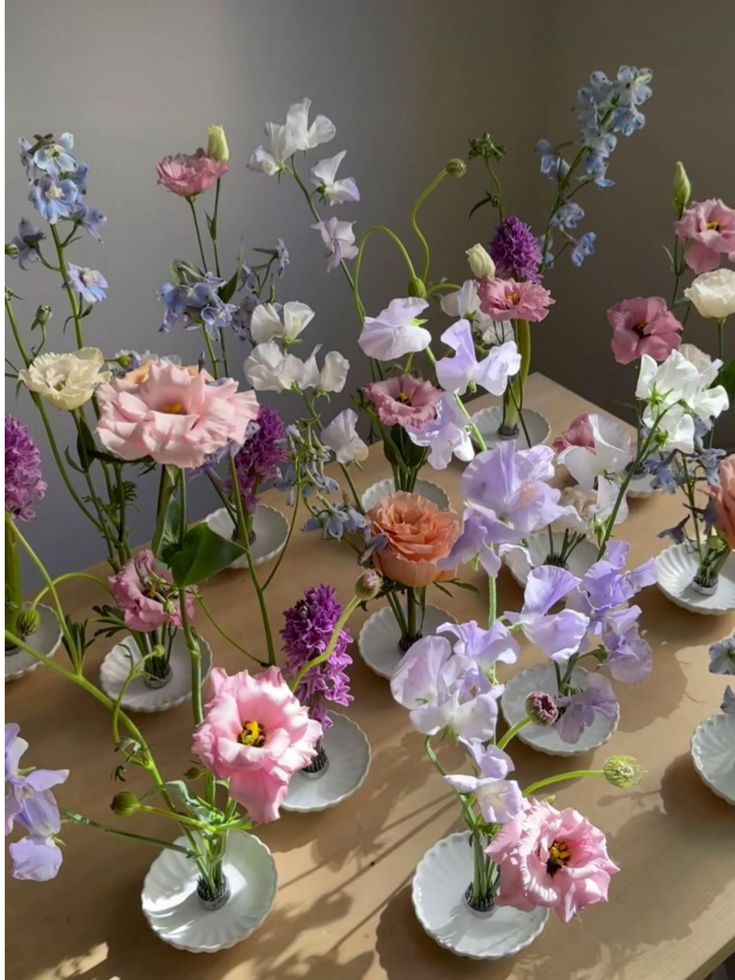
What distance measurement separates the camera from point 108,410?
599mm

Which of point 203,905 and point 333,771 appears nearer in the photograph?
point 203,905

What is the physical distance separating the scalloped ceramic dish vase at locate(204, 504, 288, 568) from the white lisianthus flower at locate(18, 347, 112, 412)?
1.42 ft

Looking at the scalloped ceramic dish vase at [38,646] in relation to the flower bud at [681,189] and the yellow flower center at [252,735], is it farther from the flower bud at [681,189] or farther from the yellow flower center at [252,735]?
the flower bud at [681,189]

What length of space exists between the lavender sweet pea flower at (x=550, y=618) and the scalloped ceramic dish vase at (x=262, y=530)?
540 mm

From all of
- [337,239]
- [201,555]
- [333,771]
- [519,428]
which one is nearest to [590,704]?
[333,771]

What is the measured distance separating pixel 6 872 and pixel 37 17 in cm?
92

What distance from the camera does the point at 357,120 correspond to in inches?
64.1

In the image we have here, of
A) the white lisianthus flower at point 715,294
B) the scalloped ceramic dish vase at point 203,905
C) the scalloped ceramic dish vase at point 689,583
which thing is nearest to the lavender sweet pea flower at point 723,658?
the scalloped ceramic dish vase at point 689,583

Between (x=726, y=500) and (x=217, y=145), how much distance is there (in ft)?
1.73

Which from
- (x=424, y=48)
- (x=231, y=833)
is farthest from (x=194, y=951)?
(x=424, y=48)

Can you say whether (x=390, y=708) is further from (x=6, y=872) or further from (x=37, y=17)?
(x=37, y=17)

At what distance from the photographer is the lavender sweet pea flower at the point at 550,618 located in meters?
0.69

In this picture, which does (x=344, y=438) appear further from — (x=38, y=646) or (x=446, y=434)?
(x=38, y=646)

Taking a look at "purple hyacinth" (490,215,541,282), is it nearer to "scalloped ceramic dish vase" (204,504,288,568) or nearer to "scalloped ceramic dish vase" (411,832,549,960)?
"scalloped ceramic dish vase" (204,504,288,568)
